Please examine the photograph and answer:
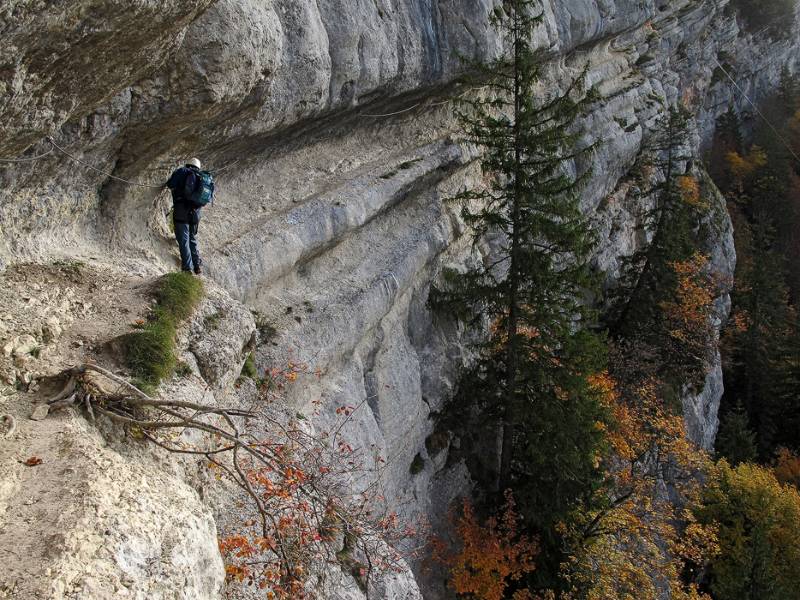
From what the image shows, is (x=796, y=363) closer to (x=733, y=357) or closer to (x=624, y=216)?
(x=733, y=357)

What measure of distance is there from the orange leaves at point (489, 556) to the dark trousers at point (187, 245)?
30.9 feet

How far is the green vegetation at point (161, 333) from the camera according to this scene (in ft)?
21.7

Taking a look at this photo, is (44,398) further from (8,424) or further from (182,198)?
(182,198)

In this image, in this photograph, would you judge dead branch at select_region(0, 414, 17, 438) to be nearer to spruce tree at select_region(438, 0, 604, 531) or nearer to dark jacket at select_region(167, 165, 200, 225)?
dark jacket at select_region(167, 165, 200, 225)

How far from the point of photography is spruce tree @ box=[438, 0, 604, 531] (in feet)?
39.3

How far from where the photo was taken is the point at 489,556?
14000mm

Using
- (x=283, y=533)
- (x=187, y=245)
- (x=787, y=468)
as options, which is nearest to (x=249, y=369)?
(x=187, y=245)

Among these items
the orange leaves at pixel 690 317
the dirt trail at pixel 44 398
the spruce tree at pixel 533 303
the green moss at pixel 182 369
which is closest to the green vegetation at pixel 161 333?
the green moss at pixel 182 369

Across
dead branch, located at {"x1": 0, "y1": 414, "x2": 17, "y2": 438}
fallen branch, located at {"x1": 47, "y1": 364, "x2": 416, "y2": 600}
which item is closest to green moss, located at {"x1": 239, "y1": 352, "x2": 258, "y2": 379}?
fallen branch, located at {"x1": 47, "y1": 364, "x2": 416, "y2": 600}

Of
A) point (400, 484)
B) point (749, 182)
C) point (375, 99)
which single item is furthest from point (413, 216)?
point (749, 182)

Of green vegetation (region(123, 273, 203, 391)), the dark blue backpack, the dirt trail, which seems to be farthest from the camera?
the dark blue backpack

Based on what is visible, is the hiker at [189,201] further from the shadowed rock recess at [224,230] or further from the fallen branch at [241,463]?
the fallen branch at [241,463]

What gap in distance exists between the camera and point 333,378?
38.2ft

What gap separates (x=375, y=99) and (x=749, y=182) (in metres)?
42.5
